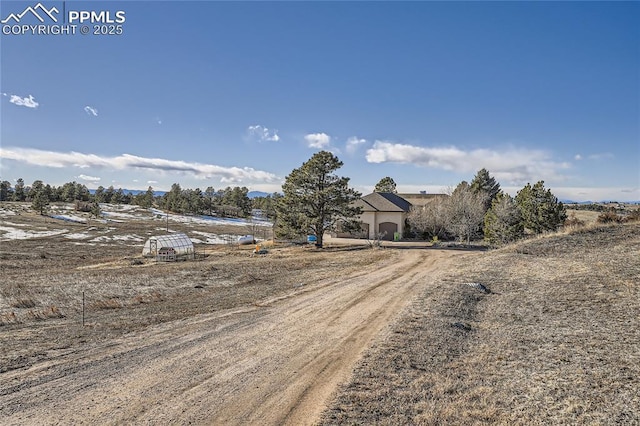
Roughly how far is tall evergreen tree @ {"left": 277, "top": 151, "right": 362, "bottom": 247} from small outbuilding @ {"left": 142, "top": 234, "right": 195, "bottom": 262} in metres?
10.4

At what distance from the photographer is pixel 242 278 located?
24.0 m

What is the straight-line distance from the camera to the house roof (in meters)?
44.3

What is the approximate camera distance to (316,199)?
37.7 m

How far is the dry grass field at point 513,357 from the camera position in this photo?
699 cm

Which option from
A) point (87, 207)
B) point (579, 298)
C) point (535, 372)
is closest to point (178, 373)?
point (535, 372)

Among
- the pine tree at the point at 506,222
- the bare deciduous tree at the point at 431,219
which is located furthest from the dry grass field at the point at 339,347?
the bare deciduous tree at the point at 431,219

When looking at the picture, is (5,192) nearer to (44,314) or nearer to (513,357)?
(44,314)

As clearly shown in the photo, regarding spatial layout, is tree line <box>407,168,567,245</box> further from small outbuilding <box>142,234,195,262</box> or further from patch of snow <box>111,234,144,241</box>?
patch of snow <box>111,234,144,241</box>

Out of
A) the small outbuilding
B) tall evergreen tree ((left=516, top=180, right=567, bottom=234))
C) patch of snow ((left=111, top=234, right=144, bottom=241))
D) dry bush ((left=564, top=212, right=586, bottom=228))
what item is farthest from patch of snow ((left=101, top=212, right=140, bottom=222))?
dry bush ((left=564, top=212, right=586, bottom=228))

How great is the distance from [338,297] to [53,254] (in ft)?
127

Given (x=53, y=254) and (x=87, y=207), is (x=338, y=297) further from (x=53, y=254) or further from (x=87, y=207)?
(x=87, y=207)

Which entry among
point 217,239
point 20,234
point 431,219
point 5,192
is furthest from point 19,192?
point 431,219

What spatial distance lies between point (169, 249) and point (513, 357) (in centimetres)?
3576

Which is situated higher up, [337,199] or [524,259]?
[337,199]
